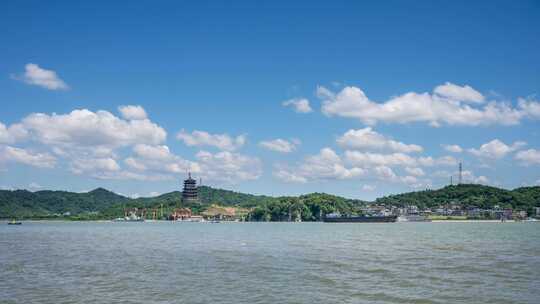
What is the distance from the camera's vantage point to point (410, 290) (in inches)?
1342

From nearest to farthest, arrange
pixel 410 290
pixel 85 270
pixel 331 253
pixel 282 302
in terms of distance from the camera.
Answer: pixel 282 302 → pixel 410 290 → pixel 85 270 → pixel 331 253

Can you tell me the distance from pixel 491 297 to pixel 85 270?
32.3 m

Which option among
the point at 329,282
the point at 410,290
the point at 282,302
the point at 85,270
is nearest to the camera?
the point at 282,302

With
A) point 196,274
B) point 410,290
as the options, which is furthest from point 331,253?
point 410,290

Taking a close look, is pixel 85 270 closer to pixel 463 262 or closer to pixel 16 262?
pixel 16 262

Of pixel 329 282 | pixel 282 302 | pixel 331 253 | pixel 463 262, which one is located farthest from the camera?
pixel 331 253

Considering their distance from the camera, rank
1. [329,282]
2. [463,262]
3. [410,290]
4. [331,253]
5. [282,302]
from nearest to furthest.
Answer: [282,302] < [410,290] < [329,282] < [463,262] < [331,253]

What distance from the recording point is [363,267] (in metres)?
46.9

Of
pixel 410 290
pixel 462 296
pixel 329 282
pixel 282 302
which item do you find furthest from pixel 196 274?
pixel 462 296

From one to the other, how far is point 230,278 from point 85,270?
46.0 feet

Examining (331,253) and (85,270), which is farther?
(331,253)

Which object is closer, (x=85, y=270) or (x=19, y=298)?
(x=19, y=298)

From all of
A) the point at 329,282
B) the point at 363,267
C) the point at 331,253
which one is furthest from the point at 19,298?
the point at 331,253

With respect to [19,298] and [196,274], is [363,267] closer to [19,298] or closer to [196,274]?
[196,274]
